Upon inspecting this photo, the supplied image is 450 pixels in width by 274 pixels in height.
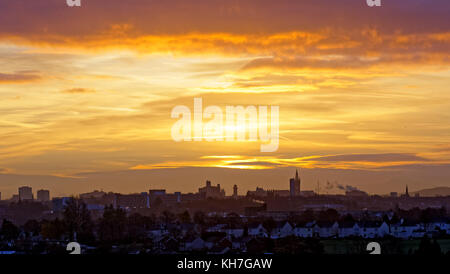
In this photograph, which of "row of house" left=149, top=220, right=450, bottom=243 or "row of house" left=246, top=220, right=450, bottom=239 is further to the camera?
"row of house" left=246, top=220, right=450, bottom=239

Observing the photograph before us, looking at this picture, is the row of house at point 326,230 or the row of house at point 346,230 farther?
the row of house at point 346,230

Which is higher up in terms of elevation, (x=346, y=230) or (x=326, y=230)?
(x=346, y=230)

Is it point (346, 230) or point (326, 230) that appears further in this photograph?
point (326, 230)

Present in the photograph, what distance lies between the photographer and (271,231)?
4616 inches
